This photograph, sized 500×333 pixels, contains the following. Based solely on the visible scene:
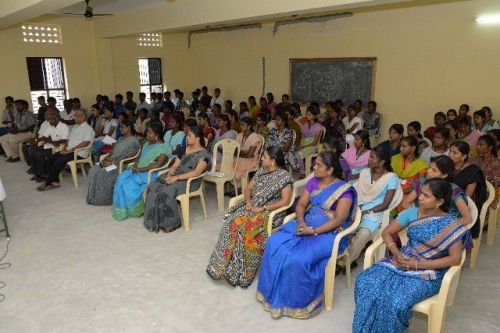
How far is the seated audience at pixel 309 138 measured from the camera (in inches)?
226

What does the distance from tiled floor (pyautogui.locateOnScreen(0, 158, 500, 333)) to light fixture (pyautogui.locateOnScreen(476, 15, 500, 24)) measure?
3695 mm

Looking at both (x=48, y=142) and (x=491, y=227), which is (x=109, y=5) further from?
(x=491, y=227)

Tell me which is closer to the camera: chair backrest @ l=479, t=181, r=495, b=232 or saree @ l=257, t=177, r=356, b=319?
saree @ l=257, t=177, r=356, b=319

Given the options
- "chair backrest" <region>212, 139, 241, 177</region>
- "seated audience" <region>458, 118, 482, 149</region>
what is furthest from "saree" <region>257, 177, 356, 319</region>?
"seated audience" <region>458, 118, 482, 149</region>

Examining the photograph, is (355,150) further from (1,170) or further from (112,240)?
(1,170)

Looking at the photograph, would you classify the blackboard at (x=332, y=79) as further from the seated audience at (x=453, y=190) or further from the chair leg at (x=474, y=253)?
the seated audience at (x=453, y=190)

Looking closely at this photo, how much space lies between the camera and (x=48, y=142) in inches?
237

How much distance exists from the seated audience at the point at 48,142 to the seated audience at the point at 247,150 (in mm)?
2673

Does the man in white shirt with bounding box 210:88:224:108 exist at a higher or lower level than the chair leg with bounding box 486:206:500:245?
higher

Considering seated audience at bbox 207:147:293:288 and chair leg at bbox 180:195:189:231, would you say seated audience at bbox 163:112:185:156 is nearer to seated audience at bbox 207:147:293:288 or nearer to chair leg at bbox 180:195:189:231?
chair leg at bbox 180:195:189:231

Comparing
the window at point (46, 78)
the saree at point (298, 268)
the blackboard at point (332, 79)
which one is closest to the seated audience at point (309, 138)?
the blackboard at point (332, 79)

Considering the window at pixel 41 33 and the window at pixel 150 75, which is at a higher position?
the window at pixel 41 33

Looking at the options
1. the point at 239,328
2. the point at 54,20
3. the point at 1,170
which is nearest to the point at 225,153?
the point at 239,328

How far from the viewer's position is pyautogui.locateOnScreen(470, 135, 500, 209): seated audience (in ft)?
12.5
